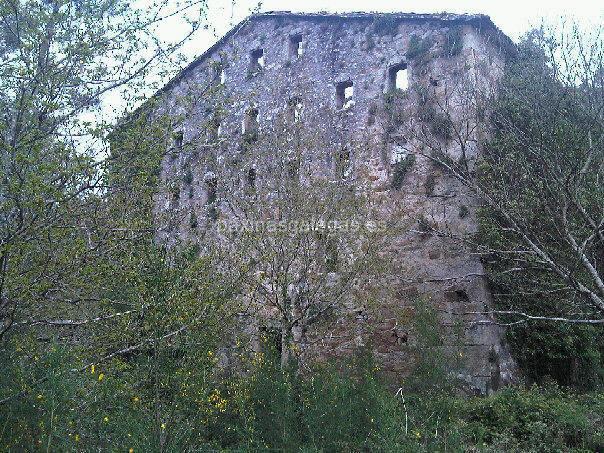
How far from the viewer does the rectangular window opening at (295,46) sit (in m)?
15.4

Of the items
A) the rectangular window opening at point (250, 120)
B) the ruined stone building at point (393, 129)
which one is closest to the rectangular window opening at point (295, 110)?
the ruined stone building at point (393, 129)

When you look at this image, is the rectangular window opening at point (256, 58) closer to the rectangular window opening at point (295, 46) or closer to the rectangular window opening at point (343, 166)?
the rectangular window opening at point (295, 46)

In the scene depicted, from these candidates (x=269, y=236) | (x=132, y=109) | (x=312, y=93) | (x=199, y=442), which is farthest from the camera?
(x=312, y=93)

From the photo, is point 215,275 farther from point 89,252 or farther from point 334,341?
point 334,341

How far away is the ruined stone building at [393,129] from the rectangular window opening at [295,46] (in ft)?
0.10

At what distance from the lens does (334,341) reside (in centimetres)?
1252

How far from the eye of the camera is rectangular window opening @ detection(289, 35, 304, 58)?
50.4 feet

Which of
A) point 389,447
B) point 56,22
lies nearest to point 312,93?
point 56,22

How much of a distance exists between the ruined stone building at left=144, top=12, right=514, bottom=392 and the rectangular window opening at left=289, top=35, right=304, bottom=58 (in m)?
0.03

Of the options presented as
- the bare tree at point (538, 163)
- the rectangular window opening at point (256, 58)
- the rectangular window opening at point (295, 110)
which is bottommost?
the bare tree at point (538, 163)

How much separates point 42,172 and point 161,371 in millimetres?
2164

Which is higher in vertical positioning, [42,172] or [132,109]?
[132,109]

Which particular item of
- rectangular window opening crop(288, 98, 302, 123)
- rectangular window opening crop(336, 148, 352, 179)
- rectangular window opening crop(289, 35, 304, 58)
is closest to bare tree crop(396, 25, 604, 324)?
rectangular window opening crop(336, 148, 352, 179)

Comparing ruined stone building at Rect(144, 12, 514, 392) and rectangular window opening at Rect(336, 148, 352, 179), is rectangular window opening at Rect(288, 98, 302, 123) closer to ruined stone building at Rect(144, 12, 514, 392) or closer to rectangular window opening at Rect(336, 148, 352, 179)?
ruined stone building at Rect(144, 12, 514, 392)
